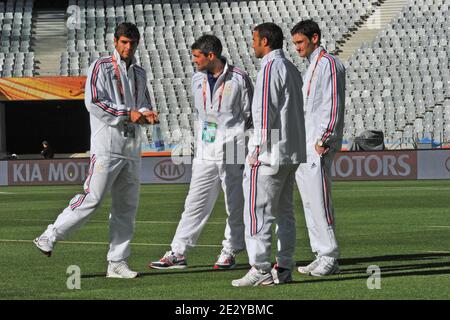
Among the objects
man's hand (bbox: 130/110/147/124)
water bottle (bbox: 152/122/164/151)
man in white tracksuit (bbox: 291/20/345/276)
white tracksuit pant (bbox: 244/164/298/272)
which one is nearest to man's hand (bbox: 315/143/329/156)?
man in white tracksuit (bbox: 291/20/345/276)

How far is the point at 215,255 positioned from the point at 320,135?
2989 mm

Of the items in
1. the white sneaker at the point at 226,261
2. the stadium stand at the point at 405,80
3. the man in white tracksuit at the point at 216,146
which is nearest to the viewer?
the man in white tracksuit at the point at 216,146

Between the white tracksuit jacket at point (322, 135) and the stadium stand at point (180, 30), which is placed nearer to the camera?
the white tracksuit jacket at point (322, 135)

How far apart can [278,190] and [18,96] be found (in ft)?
130

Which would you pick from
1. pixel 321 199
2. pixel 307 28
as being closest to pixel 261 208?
pixel 321 199

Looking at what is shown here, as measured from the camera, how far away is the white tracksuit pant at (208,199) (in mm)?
10852

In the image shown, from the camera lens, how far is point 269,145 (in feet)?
29.3

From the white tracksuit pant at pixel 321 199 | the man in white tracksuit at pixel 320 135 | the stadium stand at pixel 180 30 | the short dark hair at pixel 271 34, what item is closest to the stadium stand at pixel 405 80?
the stadium stand at pixel 180 30

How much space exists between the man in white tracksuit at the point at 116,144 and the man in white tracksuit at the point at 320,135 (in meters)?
1.48

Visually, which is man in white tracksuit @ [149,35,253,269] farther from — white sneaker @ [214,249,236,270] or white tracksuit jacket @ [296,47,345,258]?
white tracksuit jacket @ [296,47,345,258]

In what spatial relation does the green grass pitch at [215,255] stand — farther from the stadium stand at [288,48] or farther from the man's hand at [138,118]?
the stadium stand at [288,48]

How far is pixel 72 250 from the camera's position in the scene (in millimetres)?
12961

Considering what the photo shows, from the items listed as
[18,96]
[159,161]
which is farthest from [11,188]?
[18,96]
